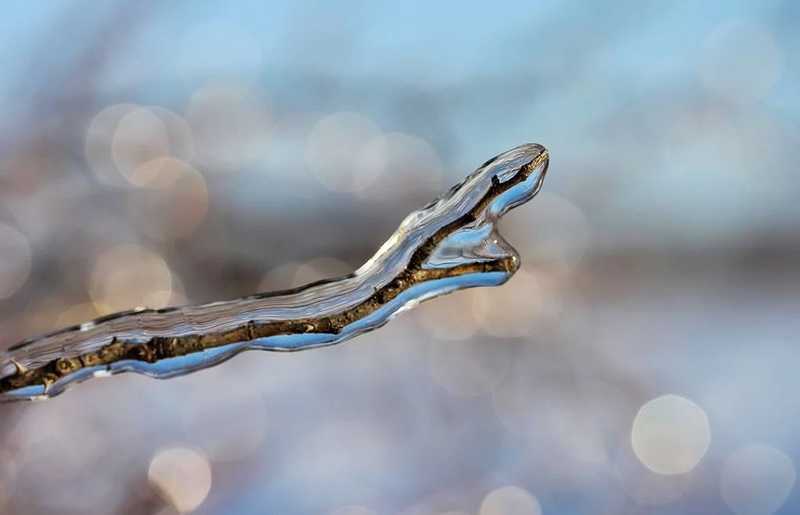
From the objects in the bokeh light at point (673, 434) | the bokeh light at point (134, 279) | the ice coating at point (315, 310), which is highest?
the bokeh light at point (134, 279)

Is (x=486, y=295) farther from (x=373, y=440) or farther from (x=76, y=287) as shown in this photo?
(x=76, y=287)

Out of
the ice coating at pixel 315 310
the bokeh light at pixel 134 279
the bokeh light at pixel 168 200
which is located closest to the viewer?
the ice coating at pixel 315 310

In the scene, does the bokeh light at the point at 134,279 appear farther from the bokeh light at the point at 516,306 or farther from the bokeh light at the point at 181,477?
the bokeh light at the point at 516,306

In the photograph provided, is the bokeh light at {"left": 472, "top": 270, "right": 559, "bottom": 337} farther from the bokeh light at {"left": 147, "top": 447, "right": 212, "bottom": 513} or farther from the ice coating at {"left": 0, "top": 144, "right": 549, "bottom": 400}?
the ice coating at {"left": 0, "top": 144, "right": 549, "bottom": 400}

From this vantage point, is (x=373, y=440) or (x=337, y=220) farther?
(x=337, y=220)

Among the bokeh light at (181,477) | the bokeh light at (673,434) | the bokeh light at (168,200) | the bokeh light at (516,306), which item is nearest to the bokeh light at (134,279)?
the bokeh light at (168,200)

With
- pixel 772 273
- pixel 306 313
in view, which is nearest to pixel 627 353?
pixel 772 273

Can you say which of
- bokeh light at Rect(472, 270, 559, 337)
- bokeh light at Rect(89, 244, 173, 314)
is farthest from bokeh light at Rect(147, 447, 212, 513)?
bokeh light at Rect(472, 270, 559, 337)
